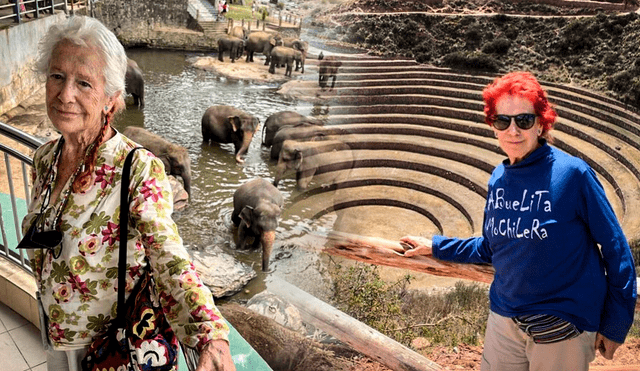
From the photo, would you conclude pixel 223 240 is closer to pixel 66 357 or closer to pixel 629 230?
pixel 629 230

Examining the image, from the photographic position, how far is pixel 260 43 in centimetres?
340

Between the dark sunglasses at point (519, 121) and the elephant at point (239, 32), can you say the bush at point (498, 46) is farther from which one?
the dark sunglasses at point (519, 121)

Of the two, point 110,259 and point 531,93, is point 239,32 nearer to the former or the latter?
point 531,93

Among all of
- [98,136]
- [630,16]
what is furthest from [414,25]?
[98,136]

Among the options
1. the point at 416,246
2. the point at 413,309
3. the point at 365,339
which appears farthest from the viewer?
the point at 413,309

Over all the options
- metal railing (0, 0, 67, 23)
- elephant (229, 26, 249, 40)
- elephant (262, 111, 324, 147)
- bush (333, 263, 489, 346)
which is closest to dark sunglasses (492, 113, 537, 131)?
bush (333, 263, 489, 346)

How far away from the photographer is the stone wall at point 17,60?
4.86 meters

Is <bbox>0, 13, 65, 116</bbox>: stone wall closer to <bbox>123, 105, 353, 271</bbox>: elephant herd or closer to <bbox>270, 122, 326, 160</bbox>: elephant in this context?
<bbox>123, 105, 353, 271</bbox>: elephant herd

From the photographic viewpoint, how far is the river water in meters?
3.08

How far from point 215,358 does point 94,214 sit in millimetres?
286

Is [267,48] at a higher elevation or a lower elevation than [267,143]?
higher

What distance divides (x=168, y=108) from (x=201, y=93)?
259 mm

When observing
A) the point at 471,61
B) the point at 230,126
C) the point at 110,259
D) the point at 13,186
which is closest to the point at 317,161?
the point at 230,126

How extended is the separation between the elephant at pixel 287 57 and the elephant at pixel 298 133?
343 mm
